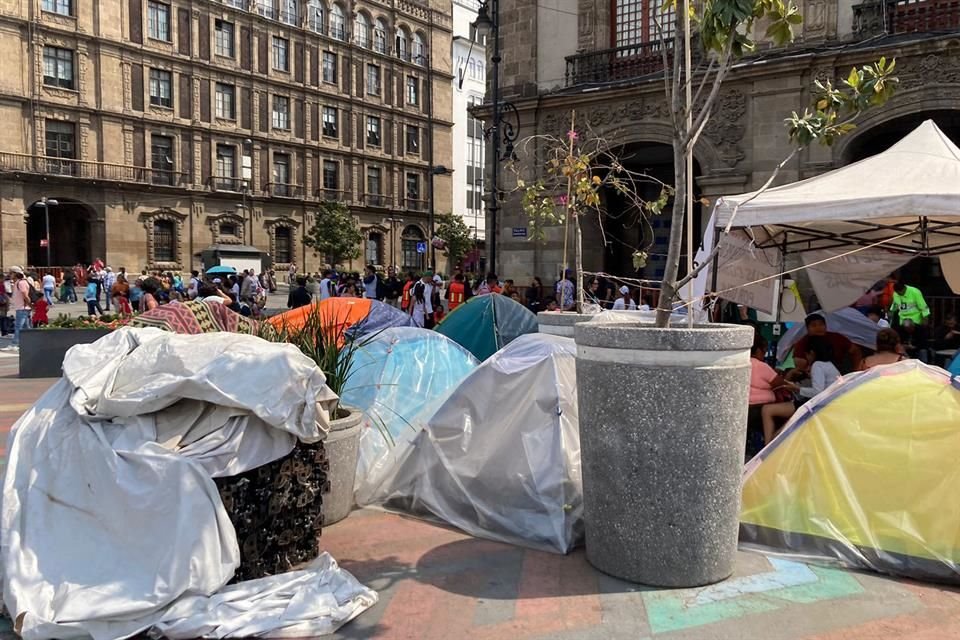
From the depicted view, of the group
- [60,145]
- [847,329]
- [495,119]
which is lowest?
[847,329]

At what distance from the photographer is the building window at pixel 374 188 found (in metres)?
56.3

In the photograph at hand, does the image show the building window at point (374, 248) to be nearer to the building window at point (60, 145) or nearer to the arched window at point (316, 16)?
the arched window at point (316, 16)

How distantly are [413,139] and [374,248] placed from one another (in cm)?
980

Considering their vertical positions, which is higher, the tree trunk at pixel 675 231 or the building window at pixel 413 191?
the building window at pixel 413 191

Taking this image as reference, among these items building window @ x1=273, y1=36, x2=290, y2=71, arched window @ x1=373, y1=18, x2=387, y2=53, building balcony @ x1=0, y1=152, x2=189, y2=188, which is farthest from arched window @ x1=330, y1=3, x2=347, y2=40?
building balcony @ x1=0, y1=152, x2=189, y2=188

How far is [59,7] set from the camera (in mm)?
39594

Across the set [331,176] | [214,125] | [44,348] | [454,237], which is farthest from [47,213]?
[44,348]

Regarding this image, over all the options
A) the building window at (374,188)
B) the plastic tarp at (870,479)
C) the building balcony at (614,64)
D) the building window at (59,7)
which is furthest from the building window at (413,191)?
the plastic tarp at (870,479)

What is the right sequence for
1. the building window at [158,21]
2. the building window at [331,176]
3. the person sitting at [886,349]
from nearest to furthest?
the person sitting at [886,349] < the building window at [158,21] < the building window at [331,176]

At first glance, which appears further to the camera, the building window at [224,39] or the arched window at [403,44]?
the arched window at [403,44]

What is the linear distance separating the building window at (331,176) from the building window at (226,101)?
753 cm

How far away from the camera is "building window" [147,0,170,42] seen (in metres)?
43.4

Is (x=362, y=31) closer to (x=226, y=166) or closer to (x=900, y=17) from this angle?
(x=226, y=166)

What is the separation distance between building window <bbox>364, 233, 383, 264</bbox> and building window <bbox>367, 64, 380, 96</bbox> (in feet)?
35.7
